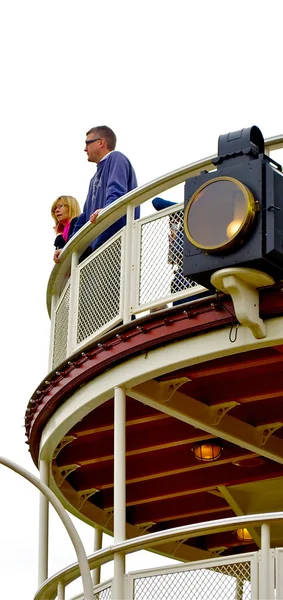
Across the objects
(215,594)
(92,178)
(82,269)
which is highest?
(92,178)

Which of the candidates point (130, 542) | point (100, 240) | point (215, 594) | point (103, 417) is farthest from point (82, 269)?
point (215, 594)

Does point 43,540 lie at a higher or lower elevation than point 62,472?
lower

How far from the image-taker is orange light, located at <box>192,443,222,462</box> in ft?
49.0

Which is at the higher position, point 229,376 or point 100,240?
point 100,240

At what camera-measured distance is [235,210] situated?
1107 cm

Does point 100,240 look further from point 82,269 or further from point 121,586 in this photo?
point 121,586

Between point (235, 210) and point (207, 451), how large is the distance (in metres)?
4.66

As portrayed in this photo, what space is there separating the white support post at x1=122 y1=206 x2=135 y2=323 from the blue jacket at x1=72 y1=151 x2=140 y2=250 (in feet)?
2.42

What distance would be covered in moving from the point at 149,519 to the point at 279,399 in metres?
3.80

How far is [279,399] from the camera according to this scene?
14062 mm

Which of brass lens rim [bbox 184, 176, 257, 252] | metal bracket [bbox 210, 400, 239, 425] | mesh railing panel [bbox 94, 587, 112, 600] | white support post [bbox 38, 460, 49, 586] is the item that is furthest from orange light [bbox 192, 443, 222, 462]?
brass lens rim [bbox 184, 176, 257, 252]

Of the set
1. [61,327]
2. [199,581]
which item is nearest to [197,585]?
[199,581]

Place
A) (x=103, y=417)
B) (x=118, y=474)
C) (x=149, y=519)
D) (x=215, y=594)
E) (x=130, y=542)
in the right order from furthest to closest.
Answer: (x=149, y=519) < (x=103, y=417) < (x=118, y=474) < (x=130, y=542) < (x=215, y=594)

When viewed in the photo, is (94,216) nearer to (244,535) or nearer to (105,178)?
(105,178)
